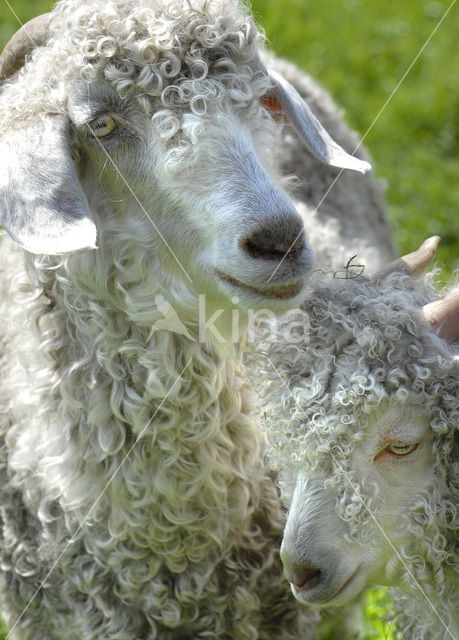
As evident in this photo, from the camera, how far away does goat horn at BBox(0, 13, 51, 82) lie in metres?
3.38

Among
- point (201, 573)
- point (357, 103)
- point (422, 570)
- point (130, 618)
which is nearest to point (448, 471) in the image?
point (422, 570)

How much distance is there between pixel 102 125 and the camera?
3.12m

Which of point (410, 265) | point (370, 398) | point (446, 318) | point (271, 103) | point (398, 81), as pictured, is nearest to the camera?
point (370, 398)

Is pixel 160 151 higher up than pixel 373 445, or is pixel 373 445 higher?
pixel 160 151

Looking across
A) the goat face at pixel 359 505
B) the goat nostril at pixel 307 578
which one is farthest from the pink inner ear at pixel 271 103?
the goat nostril at pixel 307 578

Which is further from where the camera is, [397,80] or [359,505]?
[397,80]

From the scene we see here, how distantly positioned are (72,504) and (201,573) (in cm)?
49

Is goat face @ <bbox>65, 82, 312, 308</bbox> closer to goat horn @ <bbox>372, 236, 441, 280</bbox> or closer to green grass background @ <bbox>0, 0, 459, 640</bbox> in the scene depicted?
goat horn @ <bbox>372, 236, 441, 280</bbox>

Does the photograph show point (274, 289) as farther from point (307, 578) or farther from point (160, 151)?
point (307, 578)

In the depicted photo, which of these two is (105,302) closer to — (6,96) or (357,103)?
(6,96)

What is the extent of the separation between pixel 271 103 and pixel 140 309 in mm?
882

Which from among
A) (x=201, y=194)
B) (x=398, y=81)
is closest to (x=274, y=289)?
(x=201, y=194)

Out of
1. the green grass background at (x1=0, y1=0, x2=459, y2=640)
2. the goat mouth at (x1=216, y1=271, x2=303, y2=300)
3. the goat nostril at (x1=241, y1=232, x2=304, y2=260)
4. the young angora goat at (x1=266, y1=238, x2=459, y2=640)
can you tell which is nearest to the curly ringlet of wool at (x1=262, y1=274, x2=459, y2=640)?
the young angora goat at (x1=266, y1=238, x2=459, y2=640)

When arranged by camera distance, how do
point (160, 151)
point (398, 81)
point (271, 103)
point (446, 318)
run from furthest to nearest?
1. point (398, 81)
2. point (271, 103)
3. point (160, 151)
4. point (446, 318)
